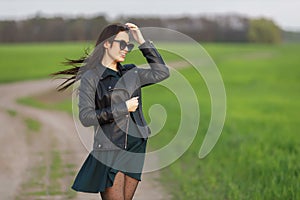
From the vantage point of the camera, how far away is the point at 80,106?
13.1ft

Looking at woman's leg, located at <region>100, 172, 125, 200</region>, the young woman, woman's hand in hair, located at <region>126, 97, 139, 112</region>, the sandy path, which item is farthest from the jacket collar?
the sandy path

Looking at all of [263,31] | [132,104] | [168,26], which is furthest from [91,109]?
[263,31]

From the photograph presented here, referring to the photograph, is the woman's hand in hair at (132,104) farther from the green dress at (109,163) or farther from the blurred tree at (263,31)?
the blurred tree at (263,31)

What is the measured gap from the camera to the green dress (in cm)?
410

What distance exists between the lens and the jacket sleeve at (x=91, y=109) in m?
3.95

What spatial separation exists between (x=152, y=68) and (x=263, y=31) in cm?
14460

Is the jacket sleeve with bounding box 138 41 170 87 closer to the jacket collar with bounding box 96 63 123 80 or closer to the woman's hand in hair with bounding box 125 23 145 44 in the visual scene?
the woman's hand in hair with bounding box 125 23 145 44

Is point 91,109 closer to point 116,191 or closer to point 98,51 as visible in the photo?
point 98,51

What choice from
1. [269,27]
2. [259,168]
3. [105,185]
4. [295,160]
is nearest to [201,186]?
[259,168]

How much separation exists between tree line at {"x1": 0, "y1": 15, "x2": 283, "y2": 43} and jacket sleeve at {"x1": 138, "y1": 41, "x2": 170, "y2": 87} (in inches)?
1674

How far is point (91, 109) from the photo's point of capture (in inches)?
156

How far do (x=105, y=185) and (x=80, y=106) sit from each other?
1.88 ft

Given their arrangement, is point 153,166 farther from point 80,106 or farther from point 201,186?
point 80,106

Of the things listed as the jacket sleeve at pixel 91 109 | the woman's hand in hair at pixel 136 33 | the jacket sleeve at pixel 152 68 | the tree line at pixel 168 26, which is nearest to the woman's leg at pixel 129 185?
the jacket sleeve at pixel 91 109
